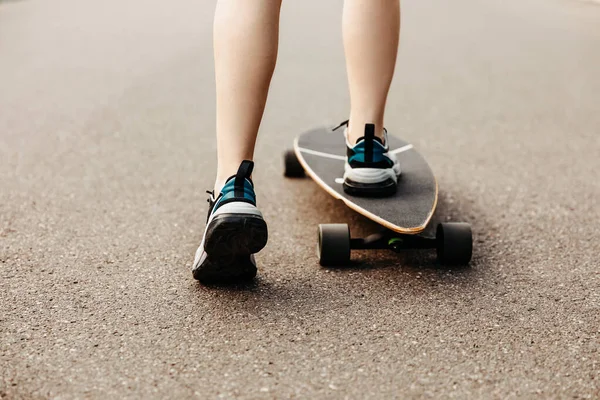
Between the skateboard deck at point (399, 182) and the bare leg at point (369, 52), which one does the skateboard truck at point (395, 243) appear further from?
the bare leg at point (369, 52)

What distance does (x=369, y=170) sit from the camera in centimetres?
233

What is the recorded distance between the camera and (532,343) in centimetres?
177

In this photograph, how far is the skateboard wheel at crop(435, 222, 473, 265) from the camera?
215 cm

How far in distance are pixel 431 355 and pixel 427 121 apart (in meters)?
2.44

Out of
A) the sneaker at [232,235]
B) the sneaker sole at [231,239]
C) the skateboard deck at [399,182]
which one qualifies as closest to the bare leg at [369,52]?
the skateboard deck at [399,182]

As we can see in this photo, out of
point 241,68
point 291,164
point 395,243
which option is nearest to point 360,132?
point 395,243

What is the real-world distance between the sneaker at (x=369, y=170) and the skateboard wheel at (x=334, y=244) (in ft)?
0.71

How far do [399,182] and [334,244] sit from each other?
0.44 meters

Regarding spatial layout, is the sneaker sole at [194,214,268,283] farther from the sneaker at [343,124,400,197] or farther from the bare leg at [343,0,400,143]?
the bare leg at [343,0,400,143]

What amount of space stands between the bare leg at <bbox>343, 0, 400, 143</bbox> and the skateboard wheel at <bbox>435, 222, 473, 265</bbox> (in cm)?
40

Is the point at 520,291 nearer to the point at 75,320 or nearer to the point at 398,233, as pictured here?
the point at 398,233

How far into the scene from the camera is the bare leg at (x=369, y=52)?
7.64 feet

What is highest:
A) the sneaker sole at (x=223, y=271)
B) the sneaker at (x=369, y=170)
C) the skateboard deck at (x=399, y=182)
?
the sneaker at (x=369, y=170)

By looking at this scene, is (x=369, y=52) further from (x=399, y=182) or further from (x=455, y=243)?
(x=455, y=243)
